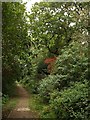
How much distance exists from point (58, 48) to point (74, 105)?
45.2ft

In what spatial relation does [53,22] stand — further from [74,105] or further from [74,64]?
[74,105]

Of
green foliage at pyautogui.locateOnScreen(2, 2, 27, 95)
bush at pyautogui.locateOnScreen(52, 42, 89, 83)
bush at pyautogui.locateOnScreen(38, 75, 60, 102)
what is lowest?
bush at pyautogui.locateOnScreen(38, 75, 60, 102)

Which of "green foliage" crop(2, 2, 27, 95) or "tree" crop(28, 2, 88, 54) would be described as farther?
"tree" crop(28, 2, 88, 54)

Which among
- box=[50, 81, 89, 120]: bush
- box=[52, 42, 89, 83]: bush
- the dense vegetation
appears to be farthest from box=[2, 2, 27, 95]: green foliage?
box=[50, 81, 89, 120]: bush

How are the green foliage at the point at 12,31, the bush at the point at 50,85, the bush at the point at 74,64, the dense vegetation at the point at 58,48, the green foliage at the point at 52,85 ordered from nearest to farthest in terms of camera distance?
the dense vegetation at the point at 58,48, the green foliage at the point at 12,31, the bush at the point at 74,64, the green foliage at the point at 52,85, the bush at the point at 50,85

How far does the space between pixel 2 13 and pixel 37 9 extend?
11.0m

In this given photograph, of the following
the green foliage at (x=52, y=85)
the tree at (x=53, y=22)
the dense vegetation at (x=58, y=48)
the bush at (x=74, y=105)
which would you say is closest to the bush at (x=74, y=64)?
the dense vegetation at (x=58, y=48)

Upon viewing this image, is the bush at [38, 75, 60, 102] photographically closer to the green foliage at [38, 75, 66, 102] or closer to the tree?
the green foliage at [38, 75, 66, 102]

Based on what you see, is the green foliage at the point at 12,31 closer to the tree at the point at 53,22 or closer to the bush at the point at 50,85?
the bush at the point at 50,85

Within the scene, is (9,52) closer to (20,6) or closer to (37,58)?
(20,6)

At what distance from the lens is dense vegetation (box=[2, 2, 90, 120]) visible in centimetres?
1107

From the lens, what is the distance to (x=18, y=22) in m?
13.9

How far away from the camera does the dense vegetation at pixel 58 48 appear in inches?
436

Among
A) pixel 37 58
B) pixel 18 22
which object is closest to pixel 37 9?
pixel 37 58
